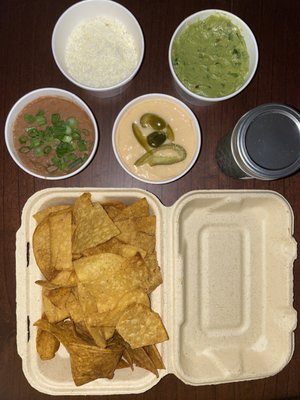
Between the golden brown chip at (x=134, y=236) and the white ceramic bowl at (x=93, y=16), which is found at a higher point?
the white ceramic bowl at (x=93, y=16)

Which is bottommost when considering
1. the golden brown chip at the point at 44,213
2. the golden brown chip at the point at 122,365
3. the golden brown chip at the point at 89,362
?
the golden brown chip at the point at 122,365

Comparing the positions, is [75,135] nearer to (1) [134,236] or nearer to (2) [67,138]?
(2) [67,138]

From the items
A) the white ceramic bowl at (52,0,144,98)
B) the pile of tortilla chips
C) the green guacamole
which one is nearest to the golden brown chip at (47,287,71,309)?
the pile of tortilla chips

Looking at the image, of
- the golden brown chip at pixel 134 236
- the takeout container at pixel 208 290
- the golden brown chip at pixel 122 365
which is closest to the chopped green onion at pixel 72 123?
the takeout container at pixel 208 290

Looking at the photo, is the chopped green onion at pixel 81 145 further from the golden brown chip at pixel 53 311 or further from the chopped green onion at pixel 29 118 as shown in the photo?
the golden brown chip at pixel 53 311

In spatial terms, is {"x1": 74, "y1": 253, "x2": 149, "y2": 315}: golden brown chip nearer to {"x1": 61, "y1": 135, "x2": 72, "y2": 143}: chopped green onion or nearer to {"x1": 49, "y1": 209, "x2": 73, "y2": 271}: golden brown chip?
{"x1": 49, "y1": 209, "x2": 73, "y2": 271}: golden brown chip
